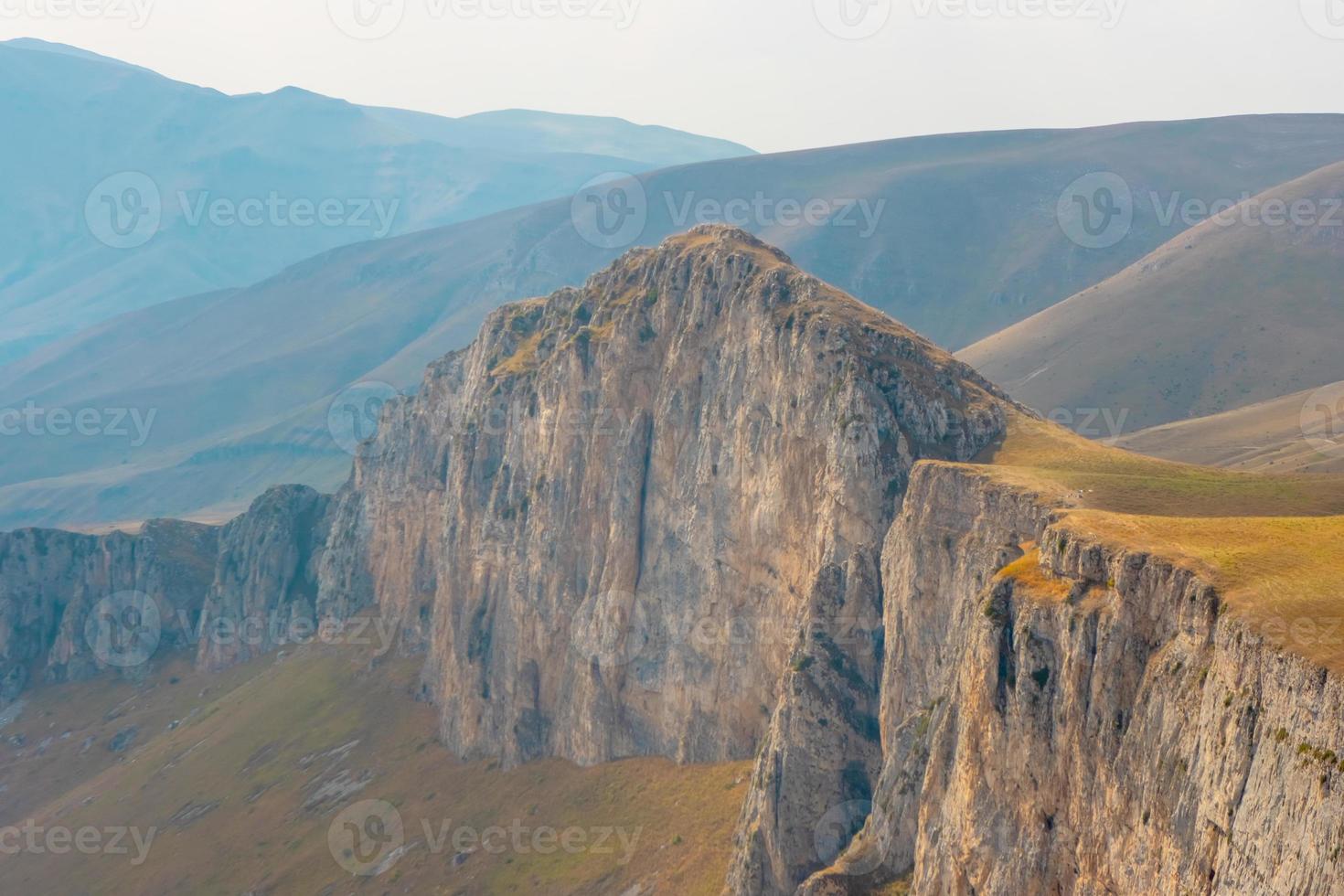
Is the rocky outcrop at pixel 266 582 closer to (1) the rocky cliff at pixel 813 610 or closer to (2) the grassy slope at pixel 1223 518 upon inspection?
(1) the rocky cliff at pixel 813 610

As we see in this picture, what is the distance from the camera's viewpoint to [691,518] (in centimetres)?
10294

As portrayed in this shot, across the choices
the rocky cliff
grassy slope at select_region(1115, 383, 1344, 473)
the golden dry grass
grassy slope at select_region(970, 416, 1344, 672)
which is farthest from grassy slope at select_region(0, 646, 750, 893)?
grassy slope at select_region(1115, 383, 1344, 473)

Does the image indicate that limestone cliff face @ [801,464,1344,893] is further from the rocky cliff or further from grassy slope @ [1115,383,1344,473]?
grassy slope @ [1115,383,1344,473]

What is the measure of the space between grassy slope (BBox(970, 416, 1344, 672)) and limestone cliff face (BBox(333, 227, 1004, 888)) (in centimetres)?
975

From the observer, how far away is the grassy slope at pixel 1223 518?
42.0 meters

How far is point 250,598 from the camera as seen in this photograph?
188 m

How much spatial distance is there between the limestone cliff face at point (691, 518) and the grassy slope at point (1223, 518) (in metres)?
9.75

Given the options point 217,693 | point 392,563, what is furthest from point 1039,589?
point 217,693

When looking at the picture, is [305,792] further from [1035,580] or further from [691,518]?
[1035,580]

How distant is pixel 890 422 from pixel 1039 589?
30.4 m

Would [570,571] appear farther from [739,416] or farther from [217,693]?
[217,693]

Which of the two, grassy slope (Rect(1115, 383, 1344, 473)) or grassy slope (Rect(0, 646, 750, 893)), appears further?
grassy slope (Rect(1115, 383, 1344, 473))

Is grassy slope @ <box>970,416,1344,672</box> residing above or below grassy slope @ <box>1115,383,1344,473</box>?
above

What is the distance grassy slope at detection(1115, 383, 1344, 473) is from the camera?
13875 centimetres
